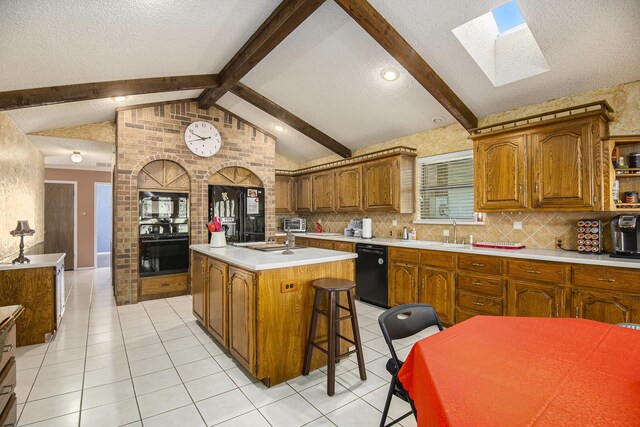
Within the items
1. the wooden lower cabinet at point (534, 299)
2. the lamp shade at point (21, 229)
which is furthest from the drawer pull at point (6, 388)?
the wooden lower cabinet at point (534, 299)

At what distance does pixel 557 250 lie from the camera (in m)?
3.18

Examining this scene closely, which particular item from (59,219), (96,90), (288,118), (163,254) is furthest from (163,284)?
(59,219)

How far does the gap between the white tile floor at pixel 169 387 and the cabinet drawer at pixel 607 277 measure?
162 centimetres

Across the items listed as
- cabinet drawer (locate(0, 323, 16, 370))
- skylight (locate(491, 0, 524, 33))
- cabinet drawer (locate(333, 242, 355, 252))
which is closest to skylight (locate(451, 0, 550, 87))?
skylight (locate(491, 0, 524, 33))

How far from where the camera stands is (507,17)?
3.00 meters

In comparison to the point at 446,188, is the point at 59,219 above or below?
below

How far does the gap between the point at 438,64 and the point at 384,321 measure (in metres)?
2.87

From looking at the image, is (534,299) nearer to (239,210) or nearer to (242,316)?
(242,316)

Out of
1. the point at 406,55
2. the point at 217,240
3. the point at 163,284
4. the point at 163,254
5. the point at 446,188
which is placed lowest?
the point at 163,284

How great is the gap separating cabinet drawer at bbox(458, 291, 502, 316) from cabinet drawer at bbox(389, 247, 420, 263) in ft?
2.16

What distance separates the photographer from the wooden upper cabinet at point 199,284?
3.32m

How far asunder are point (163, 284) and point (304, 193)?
310cm

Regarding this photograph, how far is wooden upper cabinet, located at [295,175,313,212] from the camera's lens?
250 inches

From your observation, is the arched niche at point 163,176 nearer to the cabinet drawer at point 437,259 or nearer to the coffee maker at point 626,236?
the cabinet drawer at point 437,259
